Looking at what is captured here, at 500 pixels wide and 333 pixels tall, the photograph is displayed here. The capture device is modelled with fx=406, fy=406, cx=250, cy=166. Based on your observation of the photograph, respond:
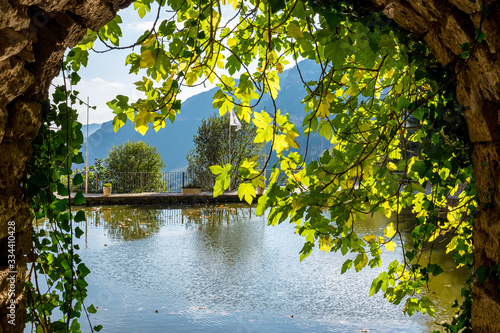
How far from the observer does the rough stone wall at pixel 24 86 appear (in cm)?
98

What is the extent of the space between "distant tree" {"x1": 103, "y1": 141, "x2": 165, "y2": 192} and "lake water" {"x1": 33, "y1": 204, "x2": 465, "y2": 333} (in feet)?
23.0

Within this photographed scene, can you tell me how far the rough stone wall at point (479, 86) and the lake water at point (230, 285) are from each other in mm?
1028

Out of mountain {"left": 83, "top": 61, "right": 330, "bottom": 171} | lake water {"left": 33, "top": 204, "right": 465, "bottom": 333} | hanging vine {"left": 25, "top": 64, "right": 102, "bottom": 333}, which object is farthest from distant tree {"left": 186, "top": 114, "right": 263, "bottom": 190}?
mountain {"left": 83, "top": 61, "right": 330, "bottom": 171}

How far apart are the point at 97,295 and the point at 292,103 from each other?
98.0 meters

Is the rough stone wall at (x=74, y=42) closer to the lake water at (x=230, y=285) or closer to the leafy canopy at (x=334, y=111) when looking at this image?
the leafy canopy at (x=334, y=111)

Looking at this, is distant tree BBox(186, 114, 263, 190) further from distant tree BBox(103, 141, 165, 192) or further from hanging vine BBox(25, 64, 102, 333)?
hanging vine BBox(25, 64, 102, 333)

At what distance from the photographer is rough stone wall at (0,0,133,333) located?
976mm

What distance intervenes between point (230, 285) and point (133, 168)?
11.2 metres

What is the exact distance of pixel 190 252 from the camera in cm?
615

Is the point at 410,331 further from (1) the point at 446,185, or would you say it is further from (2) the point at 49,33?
(2) the point at 49,33

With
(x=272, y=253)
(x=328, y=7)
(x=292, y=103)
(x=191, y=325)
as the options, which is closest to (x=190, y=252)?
(x=272, y=253)

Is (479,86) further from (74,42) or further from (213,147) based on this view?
(213,147)

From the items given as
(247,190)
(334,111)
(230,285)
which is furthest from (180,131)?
(247,190)

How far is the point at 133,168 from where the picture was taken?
49.3 ft
